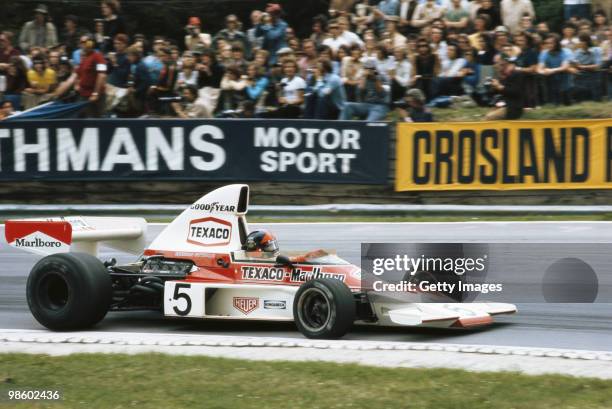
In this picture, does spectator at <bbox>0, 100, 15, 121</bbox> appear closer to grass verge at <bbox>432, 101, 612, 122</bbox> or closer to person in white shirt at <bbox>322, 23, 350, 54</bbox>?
person in white shirt at <bbox>322, 23, 350, 54</bbox>

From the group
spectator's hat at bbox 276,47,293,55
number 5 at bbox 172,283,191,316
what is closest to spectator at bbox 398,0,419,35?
spectator's hat at bbox 276,47,293,55

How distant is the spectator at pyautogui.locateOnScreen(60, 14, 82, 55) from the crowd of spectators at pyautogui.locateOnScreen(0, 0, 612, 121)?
14.2 inches

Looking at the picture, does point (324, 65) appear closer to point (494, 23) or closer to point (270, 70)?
point (270, 70)

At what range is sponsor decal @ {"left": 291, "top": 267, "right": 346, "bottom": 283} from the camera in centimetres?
915

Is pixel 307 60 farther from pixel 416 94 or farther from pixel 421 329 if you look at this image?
pixel 421 329

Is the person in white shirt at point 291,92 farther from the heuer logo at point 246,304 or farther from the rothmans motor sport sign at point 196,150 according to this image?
the heuer logo at point 246,304

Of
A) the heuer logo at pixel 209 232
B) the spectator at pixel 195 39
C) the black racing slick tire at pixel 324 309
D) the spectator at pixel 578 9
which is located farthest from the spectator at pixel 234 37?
the black racing slick tire at pixel 324 309

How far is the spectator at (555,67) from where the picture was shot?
53.7 ft

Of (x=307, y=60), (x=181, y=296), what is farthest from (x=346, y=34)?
(x=181, y=296)

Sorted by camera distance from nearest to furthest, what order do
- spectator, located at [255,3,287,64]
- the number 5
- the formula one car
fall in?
1. the formula one car
2. the number 5
3. spectator, located at [255,3,287,64]

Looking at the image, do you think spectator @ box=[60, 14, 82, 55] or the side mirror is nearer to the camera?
the side mirror

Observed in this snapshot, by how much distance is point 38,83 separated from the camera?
18.4 metres

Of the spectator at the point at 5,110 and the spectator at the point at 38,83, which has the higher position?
the spectator at the point at 38,83
